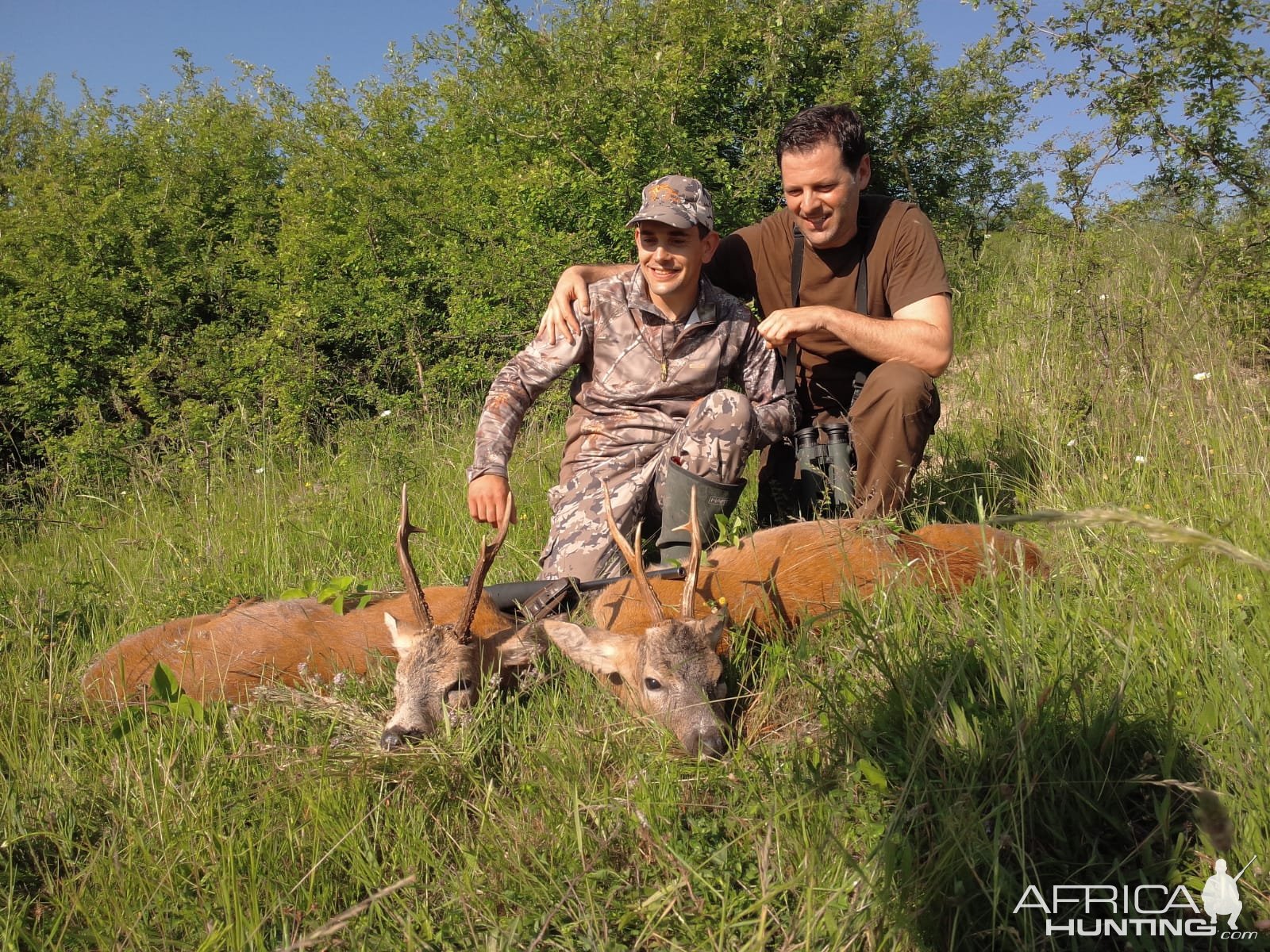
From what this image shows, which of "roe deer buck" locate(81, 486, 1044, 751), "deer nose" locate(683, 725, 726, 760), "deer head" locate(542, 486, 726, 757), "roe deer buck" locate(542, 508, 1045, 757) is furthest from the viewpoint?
"roe deer buck" locate(81, 486, 1044, 751)

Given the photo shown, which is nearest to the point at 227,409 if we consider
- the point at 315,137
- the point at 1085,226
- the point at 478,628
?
the point at 315,137

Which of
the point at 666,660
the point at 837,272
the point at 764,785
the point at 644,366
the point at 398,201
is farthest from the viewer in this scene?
the point at 398,201

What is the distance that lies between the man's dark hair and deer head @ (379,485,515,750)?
8.48 feet

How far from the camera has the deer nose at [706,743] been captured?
2715 mm

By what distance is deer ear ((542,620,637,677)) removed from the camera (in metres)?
3.42

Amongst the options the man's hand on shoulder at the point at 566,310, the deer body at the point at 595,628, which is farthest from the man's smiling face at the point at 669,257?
the deer body at the point at 595,628

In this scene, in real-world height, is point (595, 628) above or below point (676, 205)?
below

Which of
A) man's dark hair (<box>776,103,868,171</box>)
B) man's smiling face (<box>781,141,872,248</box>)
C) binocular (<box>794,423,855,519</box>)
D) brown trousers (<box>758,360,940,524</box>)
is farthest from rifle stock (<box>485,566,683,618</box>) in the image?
man's dark hair (<box>776,103,868,171</box>)

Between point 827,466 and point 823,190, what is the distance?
1403mm

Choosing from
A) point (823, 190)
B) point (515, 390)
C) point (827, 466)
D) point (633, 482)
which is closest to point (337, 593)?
point (515, 390)

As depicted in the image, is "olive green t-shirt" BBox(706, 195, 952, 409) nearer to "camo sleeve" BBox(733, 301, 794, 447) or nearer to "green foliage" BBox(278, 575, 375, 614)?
"camo sleeve" BBox(733, 301, 794, 447)

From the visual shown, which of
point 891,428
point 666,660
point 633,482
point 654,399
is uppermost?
point 654,399

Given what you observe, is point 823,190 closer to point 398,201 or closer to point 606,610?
point 606,610

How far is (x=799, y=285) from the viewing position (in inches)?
194
